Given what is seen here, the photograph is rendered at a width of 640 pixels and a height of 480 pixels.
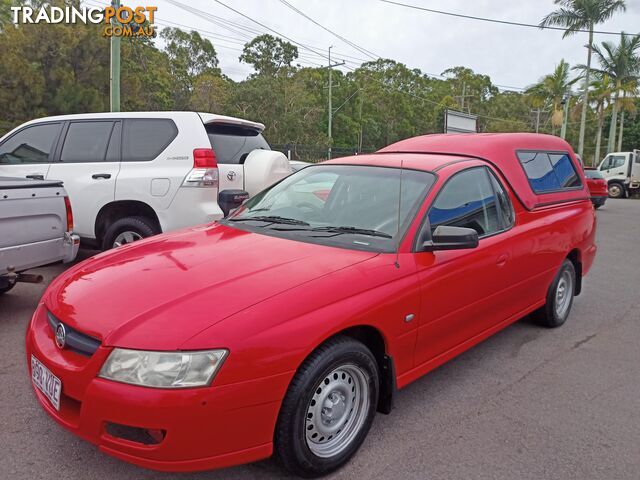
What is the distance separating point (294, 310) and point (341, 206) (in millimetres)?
1290

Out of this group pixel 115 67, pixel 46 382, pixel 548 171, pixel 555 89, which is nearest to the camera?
pixel 46 382

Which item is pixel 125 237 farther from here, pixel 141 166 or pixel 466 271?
pixel 466 271

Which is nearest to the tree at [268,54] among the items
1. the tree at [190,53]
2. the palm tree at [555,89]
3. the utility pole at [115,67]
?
the tree at [190,53]

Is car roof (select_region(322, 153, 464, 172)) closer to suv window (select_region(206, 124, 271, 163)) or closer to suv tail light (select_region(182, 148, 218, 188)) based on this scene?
suv tail light (select_region(182, 148, 218, 188))

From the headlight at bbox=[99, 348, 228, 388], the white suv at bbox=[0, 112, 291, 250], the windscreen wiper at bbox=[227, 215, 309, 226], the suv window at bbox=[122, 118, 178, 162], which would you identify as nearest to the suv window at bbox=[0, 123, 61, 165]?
the white suv at bbox=[0, 112, 291, 250]

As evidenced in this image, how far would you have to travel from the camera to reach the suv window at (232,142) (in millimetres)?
6066

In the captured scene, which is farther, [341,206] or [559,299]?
[559,299]

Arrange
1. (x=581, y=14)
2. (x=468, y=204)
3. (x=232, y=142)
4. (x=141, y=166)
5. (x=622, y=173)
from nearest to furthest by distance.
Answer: (x=468, y=204) < (x=141, y=166) < (x=232, y=142) < (x=622, y=173) < (x=581, y=14)

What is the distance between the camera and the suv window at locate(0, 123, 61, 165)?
6250 millimetres

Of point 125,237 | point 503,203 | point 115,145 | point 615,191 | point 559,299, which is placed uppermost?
point 115,145

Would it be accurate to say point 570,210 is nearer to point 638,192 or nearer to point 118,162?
point 118,162

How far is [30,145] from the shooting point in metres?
6.35

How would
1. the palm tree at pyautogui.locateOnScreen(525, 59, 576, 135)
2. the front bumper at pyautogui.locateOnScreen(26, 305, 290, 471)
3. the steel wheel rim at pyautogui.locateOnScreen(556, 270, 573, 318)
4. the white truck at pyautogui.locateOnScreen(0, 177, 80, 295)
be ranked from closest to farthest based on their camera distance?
the front bumper at pyautogui.locateOnScreen(26, 305, 290, 471) < the white truck at pyautogui.locateOnScreen(0, 177, 80, 295) < the steel wheel rim at pyautogui.locateOnScreen(556, 270, 573, 318) < the palm tree at pyautogui.locateOnScreen(525, 59, 576, 135)

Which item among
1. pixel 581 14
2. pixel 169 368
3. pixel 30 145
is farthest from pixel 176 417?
pixel 581 14
